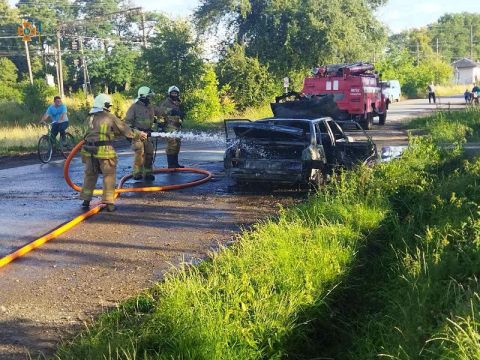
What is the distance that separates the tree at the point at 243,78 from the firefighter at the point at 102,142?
22.4m

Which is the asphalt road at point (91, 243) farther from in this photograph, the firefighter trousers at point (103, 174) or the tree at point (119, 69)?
the tree at point (119, 69)

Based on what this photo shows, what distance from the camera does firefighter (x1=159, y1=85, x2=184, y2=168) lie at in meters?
10.8

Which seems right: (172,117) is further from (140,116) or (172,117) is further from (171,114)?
(140,116)

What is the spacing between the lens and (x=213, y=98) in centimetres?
2681

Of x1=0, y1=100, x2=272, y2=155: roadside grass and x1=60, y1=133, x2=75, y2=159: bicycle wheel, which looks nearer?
x1=60, y1=133, x2=75, y2=159: bicycle wheel

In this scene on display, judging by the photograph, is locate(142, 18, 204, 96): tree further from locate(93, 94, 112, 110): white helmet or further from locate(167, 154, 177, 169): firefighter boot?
locate(93, 94, 112, 110): white helmet

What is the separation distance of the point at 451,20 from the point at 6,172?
436 feet

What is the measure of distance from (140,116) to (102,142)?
7.76 feet

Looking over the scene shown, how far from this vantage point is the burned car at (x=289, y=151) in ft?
27.8

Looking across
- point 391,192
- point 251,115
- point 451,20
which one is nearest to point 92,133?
point 391,192

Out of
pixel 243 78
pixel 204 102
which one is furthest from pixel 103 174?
pixel 243 78

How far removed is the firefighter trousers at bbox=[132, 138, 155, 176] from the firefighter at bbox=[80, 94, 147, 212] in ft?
6.48

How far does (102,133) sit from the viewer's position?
752cm

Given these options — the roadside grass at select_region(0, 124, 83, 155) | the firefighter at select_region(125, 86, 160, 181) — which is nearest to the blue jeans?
the roadside grass at select_region(0, 124, 83, 155)
